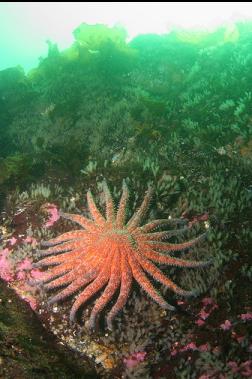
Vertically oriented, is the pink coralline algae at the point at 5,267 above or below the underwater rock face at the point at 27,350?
above

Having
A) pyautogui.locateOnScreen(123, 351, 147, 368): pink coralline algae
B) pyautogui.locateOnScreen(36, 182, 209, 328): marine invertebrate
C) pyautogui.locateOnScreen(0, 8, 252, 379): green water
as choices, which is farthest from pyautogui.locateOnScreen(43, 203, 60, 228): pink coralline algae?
pyautogui.locateOnScreen(123, 351, 147, 368): pink coralline algae

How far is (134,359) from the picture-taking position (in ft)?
17.5

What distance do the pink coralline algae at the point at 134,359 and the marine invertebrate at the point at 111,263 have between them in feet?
2.27

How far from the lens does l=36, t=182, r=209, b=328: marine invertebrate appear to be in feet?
17.0

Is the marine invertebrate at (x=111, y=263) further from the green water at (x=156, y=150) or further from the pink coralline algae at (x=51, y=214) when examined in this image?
the pink coralline algae at (x=51, y=214)

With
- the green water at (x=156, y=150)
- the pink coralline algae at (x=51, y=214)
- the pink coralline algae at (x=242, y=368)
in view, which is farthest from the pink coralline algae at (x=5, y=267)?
the pink coralline algae at (x=242, y=368)

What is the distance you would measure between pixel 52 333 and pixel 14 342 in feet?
2.80

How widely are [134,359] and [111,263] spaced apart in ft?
5.21

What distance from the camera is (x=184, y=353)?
5223 mm

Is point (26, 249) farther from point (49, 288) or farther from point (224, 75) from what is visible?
point (224, 75)

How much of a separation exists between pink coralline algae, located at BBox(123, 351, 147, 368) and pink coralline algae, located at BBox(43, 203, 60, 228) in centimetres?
301

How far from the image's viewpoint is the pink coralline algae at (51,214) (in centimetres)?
704

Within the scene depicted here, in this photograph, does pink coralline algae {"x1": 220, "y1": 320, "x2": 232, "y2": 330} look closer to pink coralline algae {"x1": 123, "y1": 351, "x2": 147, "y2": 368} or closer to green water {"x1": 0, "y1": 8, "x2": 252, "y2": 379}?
green water {"x1": 0, "y1": 8, "x2": 252, "y2": 379}

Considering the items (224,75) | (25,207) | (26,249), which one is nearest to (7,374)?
(26,249)
